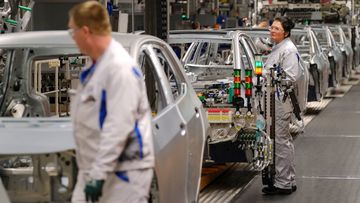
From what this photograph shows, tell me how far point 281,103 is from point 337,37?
13895 millimetres

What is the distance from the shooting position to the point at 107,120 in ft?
12.4

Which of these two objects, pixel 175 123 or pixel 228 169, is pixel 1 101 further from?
pixel 228 169

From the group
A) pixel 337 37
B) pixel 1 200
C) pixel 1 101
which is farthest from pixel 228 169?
pixel 337 37

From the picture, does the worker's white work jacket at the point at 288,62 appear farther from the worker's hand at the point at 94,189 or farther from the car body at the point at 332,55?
the car body at the point at 332,55

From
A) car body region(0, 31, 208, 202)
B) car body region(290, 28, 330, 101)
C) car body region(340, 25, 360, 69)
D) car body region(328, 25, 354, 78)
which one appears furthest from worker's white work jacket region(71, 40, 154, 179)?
car body region(340, 25, 360, 69)

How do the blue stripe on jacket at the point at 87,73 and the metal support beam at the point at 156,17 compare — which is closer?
the blue stripe on jacket at the point at 87,73

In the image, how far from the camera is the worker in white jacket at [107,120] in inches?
148

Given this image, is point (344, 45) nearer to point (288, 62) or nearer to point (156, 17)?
point (156, 17)

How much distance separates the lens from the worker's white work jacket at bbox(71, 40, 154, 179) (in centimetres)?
375

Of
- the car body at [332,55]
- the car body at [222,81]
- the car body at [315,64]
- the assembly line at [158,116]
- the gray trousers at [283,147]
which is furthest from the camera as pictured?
the car body at [332,55]

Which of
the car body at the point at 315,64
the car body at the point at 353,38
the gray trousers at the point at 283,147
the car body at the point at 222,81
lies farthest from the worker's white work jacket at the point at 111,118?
the car body at the point at 353,38

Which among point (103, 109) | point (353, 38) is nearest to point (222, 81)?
point (103, 109)

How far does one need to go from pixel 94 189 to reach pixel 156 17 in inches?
206

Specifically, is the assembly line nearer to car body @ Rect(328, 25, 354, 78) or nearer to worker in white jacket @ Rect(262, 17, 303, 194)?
worker in white jacket @ Rect(262, 17, 303, 194)
